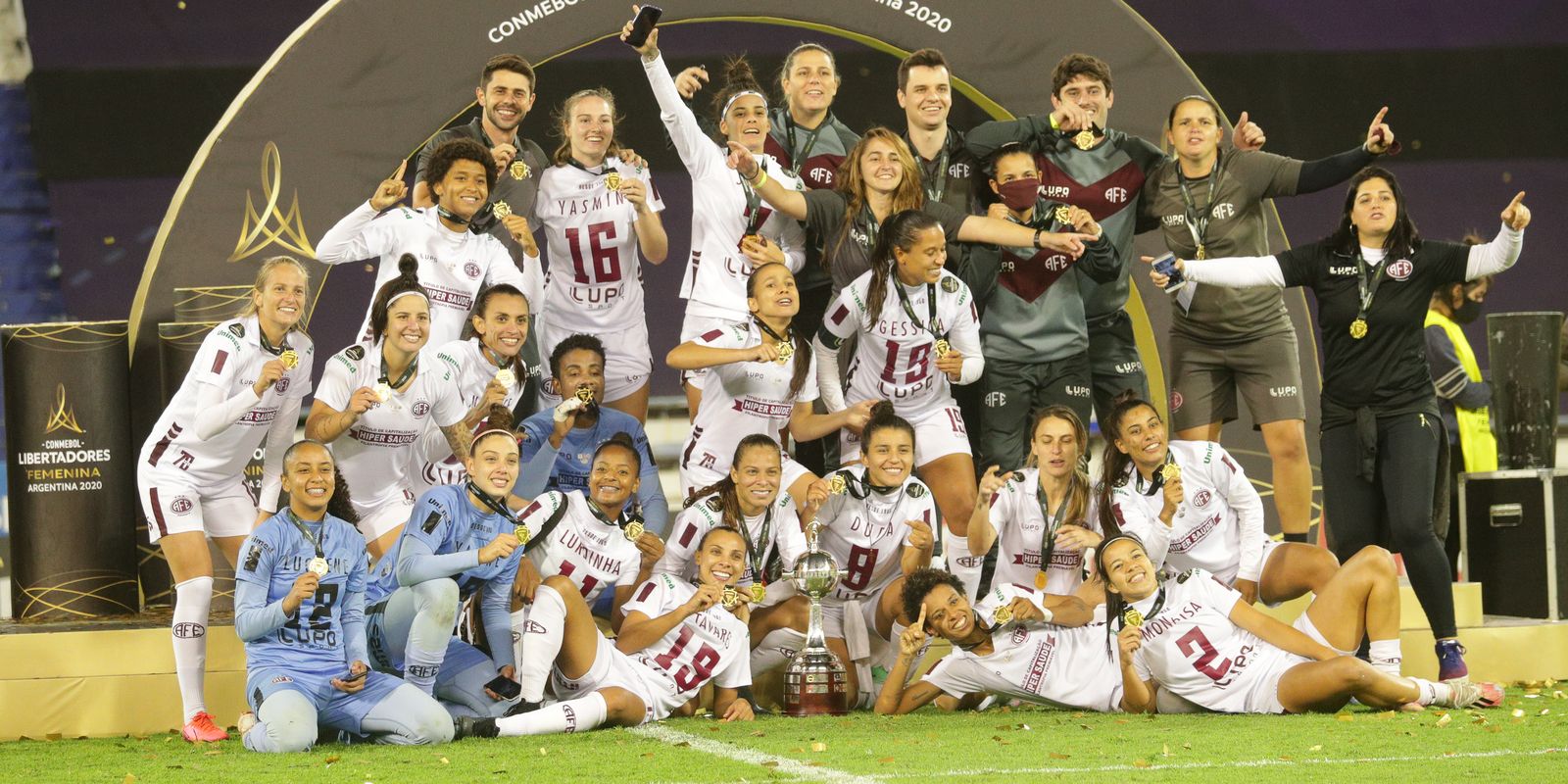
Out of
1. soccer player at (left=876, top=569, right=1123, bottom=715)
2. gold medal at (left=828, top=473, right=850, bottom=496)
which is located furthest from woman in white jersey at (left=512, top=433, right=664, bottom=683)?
soccer player at (left=876, top=569, right=1123, bottom=715)

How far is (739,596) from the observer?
5797 mm

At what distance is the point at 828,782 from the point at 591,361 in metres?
2.45

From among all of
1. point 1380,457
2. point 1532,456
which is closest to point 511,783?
point 1380,457

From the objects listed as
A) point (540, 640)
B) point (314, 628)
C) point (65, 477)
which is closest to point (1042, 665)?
point (540, 640)

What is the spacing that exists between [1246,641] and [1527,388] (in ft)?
6.84

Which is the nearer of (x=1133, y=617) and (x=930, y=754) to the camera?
(x=930, y=754)

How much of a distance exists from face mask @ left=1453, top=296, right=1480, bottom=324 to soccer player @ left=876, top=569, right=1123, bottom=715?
2.93 meters

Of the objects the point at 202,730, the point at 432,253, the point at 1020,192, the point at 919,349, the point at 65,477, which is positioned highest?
the point at 1020,192

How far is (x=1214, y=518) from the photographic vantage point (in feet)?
19.8

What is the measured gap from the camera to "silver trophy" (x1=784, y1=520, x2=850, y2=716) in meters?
5.78

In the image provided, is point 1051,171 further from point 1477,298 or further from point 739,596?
point 1477,298

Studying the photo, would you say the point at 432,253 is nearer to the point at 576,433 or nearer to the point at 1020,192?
the point at 576,433

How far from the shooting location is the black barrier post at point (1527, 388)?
6.85 metres

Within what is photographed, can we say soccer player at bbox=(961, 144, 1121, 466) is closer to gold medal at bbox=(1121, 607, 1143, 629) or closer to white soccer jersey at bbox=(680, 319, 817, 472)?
white soccer jersey at bbox=(680, 319, 817, 472)
